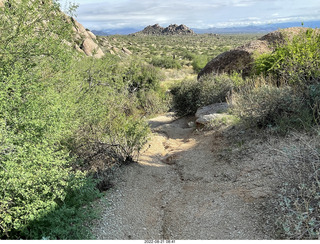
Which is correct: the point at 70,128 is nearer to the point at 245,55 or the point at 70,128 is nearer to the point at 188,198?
the point at 188,198

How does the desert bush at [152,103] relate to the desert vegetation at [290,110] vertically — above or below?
below

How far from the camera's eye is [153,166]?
6.60 m

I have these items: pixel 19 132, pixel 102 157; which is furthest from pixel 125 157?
pixel 19 132

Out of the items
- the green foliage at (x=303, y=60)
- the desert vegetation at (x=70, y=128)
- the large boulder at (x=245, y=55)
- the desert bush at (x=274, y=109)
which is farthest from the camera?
the large boulder at (x=245, y=55)

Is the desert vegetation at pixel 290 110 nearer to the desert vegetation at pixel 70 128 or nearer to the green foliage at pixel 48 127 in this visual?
the desert vegetation at pixel 70 128

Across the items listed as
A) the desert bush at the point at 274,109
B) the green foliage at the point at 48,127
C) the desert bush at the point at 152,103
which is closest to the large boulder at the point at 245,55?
the desert bush at the point at 152,103

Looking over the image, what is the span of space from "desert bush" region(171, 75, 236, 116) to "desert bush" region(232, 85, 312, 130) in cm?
278

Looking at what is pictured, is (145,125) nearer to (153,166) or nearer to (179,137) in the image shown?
(153,166)

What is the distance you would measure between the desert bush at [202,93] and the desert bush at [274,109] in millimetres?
2781

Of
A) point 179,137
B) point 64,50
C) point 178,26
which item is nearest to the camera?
point 64,50

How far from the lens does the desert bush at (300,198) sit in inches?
128

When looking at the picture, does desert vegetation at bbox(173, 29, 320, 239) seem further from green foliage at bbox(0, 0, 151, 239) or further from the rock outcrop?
the rock outcrop

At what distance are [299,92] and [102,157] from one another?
4.89 metres

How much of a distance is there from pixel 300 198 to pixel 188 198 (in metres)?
1.98
